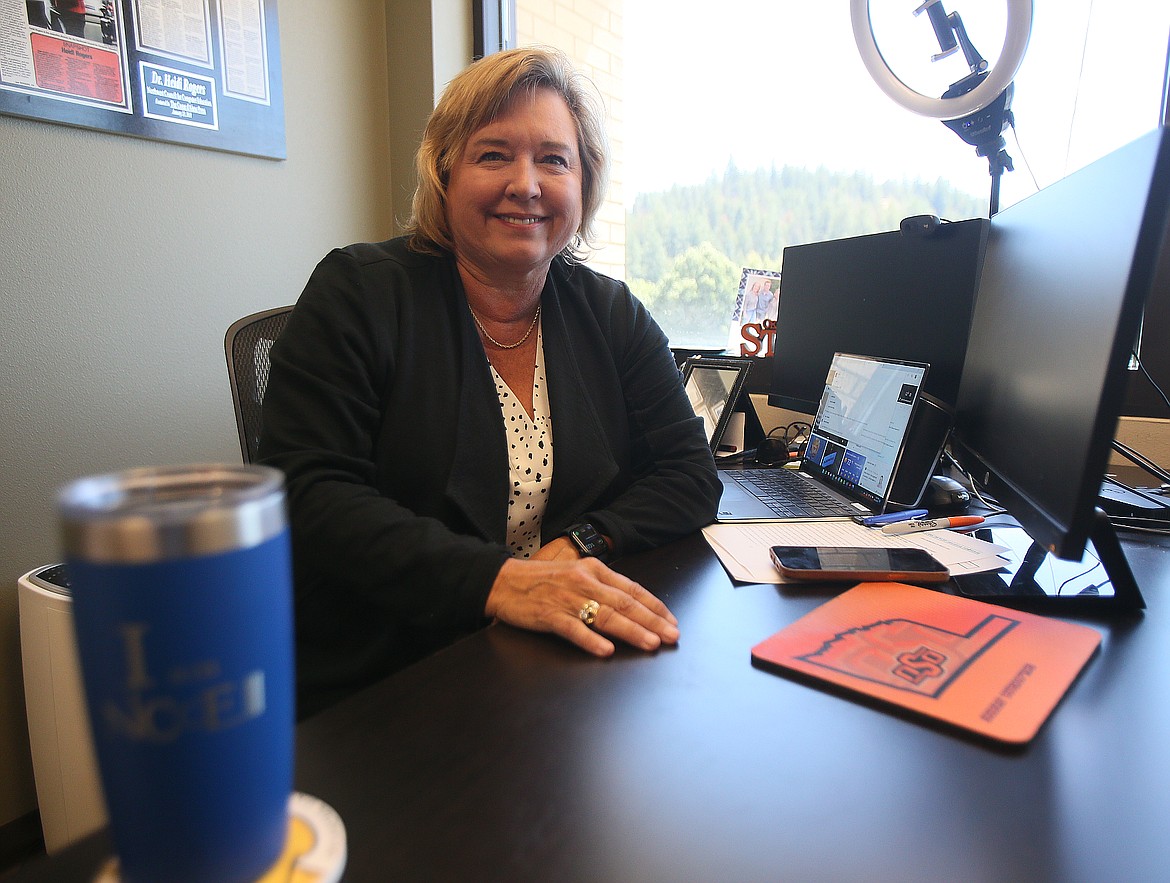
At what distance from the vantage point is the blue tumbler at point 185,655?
24 cm

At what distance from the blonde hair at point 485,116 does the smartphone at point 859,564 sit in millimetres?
802

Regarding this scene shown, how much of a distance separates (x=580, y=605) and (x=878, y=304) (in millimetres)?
1216

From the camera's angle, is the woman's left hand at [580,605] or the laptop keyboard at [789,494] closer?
the woman's left hand at [580,605]

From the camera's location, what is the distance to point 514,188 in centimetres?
125

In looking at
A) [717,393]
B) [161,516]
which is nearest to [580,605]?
[161,516]

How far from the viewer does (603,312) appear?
1.38m

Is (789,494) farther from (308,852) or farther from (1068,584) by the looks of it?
(308,852)

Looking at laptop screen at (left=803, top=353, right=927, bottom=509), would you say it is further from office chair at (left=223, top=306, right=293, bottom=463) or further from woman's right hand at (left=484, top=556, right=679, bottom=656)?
office chair at (left=223, top=306, right=293, bottom=463)

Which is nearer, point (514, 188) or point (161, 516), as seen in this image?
point (161, 516)

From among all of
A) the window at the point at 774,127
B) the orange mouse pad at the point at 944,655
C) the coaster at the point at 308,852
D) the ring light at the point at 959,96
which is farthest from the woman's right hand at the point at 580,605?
the window at the point at 774,127

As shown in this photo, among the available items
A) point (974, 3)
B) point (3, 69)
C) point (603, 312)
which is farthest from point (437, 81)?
point (974, 3)

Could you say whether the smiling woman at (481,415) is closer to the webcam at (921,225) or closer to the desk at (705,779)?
the desk at (705,779)

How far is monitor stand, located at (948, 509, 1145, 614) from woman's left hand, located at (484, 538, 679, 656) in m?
0.38

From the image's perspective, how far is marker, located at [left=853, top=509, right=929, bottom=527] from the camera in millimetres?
1180
